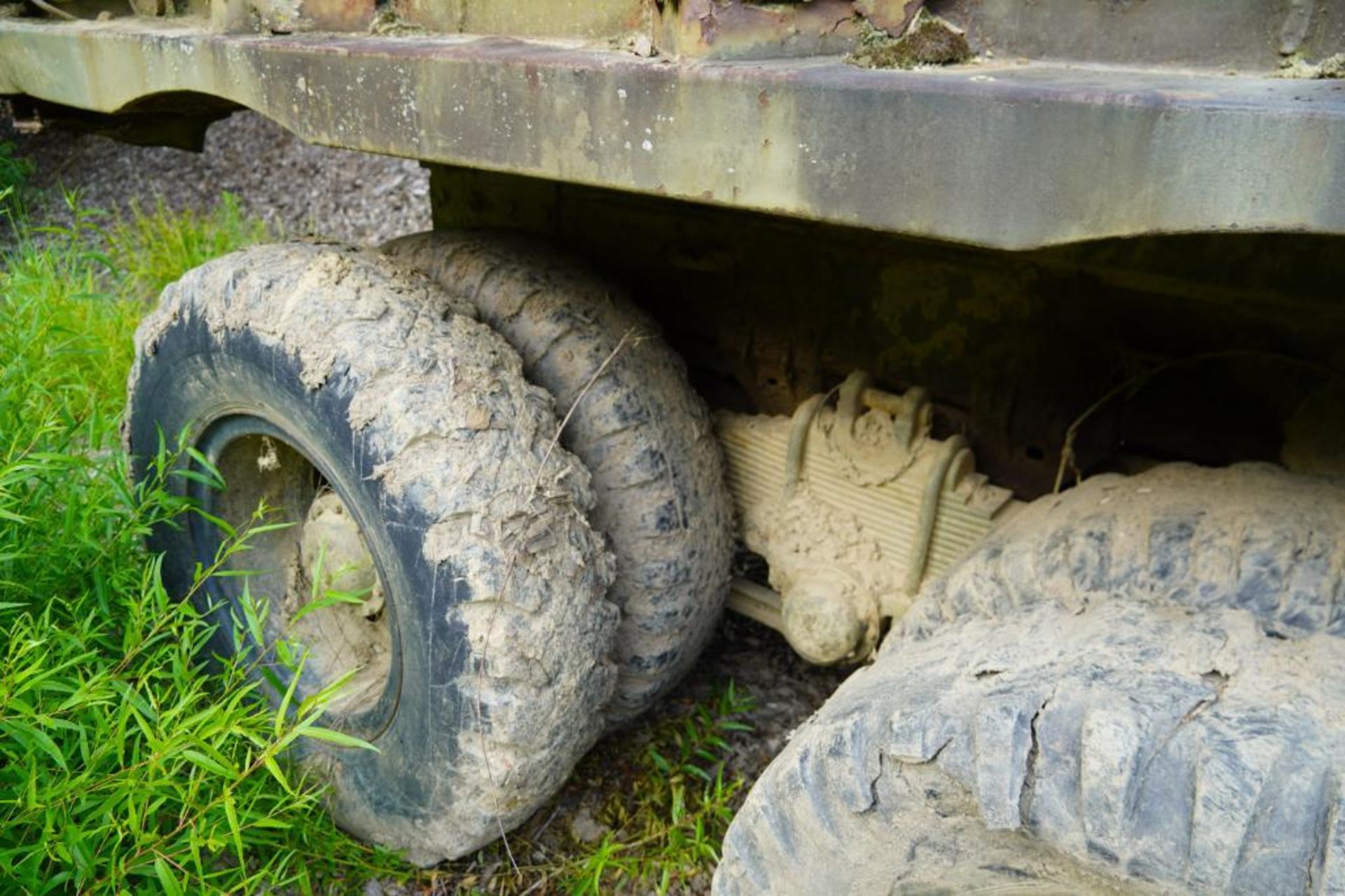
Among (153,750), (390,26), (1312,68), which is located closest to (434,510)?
(153,750)

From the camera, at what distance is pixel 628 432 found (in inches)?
75.6

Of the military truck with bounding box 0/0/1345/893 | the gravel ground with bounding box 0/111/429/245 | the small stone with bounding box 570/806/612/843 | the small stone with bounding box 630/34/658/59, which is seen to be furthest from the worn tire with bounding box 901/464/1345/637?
the gravel ground with bounding box 0/111/429/245

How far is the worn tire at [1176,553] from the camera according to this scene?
1251 millimetres

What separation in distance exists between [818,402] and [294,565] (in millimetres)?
1113

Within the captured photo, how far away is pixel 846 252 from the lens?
1.89 m

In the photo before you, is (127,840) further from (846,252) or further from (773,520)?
(846,252)

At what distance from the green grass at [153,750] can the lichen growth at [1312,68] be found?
54.4 inches

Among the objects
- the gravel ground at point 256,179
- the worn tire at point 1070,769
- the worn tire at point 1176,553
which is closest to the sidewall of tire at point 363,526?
the worn tire at point 1070,769

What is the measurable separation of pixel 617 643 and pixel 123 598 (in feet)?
3.01

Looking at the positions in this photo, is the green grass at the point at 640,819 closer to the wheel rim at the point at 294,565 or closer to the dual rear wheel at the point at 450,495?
the dual rear wheel at the point at 450,495

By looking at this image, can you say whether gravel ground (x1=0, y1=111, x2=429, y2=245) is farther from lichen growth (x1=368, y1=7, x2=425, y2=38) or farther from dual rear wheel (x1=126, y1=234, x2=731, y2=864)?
lichen growth (x1=368, y1=7, x2=425, y2=38)

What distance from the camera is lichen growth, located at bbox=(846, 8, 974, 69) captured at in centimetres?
112

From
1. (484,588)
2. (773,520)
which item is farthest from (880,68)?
(773,520)

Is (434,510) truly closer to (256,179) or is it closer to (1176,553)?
(1176,553)
